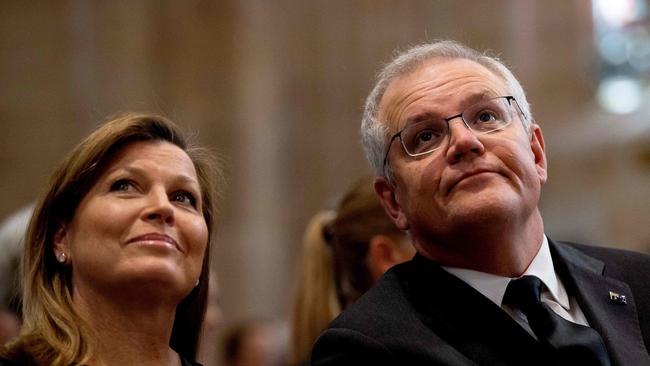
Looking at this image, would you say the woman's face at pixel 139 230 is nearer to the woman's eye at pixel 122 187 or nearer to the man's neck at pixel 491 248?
the woman's eye at pixel 122 187

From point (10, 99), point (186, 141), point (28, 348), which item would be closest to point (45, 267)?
point (28, 348)

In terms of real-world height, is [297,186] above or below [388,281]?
below

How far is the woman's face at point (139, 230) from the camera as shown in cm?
340

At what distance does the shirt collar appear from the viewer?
326 centimetres

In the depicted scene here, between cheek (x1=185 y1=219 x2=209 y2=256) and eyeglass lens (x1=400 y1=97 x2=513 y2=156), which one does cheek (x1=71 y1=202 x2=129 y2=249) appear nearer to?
cheek (x1=185 y1=219 x2=209 y2=256)

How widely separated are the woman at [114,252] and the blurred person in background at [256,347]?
10.9 feet

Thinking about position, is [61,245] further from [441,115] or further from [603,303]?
[603,303]

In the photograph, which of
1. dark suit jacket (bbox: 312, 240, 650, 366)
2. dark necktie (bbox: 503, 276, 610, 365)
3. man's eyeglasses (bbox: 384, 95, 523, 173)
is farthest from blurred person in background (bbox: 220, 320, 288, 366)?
dark necktie (bbox: 503, 276, 610, 365)

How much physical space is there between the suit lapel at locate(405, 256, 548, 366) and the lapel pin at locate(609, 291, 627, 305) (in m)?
0.39

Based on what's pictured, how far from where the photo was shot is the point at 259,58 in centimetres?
983

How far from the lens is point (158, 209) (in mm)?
3461

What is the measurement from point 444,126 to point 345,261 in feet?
4.38

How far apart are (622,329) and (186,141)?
155 cm

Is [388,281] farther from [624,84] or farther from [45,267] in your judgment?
[624,84]
